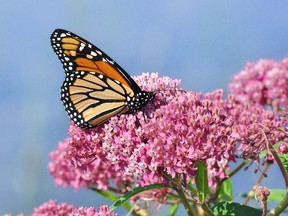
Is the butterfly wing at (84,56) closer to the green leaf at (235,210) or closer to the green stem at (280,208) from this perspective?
the green leaf at (235,210)

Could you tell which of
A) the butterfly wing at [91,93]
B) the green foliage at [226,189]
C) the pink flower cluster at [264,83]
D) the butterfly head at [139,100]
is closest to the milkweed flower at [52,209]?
the butterfly wing at [91,93]

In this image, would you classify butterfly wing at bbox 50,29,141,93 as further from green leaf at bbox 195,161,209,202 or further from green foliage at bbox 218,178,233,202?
green foliage at bbox 218,178,233,202

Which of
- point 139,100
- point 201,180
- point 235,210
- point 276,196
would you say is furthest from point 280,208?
point 276,196

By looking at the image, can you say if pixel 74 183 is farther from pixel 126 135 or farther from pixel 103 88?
pixel 126 135

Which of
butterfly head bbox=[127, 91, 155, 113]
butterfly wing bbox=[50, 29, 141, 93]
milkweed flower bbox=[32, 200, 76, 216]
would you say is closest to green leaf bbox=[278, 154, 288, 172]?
butterfly head bbox=[127, 91, 155, 113]

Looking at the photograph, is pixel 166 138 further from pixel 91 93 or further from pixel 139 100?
pixel 91 93
